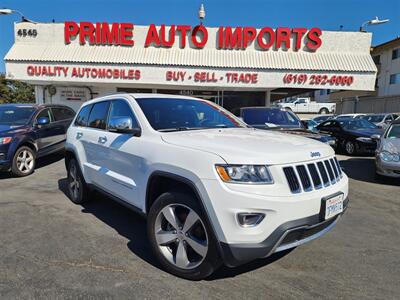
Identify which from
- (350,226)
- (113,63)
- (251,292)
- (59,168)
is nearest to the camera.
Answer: (251,292)

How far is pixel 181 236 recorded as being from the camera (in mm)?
2814

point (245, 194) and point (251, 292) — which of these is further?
point (251, 292)

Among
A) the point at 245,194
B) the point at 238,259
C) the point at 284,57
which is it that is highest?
the point at 284,57

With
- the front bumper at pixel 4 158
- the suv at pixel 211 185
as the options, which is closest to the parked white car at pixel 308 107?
the front bumper at pixel 4 158

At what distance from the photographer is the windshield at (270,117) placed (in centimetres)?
844

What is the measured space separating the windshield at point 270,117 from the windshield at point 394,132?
6.78 ft

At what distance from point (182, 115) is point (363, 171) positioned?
6619 mm

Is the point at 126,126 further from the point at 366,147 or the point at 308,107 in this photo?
the point at 308,107

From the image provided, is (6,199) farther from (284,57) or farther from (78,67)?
(284,57)

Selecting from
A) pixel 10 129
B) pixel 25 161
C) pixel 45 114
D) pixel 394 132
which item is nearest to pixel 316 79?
pixel 394 132

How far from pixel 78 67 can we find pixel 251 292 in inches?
526

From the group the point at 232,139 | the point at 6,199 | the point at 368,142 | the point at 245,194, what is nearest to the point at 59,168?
the point at 6,199

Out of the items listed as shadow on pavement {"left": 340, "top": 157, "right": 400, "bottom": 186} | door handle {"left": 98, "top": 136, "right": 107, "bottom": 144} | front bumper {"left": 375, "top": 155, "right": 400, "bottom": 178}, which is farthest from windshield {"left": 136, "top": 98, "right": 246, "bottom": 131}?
shadow on pavement {"left": 340, "top": 157, "right": 400, "bottom": 186}

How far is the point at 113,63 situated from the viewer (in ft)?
44.5
